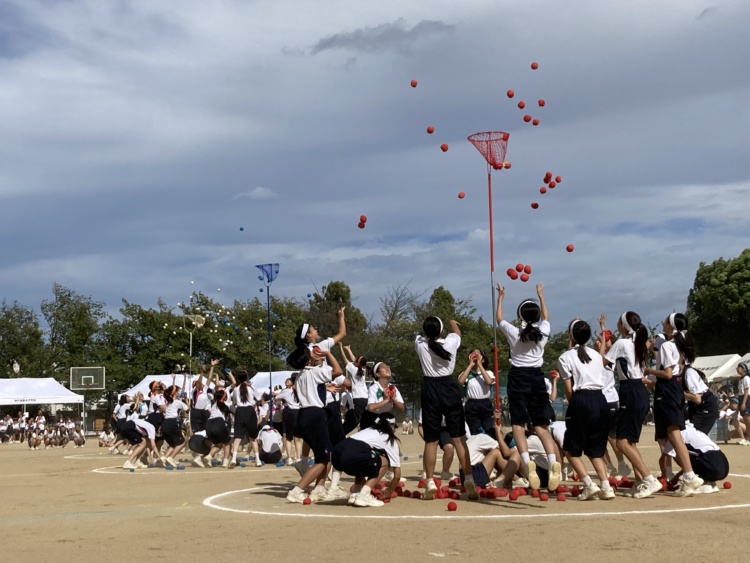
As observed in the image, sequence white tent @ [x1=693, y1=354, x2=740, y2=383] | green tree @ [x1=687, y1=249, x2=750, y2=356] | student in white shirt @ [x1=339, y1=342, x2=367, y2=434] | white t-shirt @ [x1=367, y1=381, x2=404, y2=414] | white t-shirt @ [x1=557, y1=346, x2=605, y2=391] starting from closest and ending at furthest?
white t-shirt @ [x1=557, y1=346, x2=605, y2=391]
white t-shirt @ [x1=367, y1=381, x2=404, y2=414]
student in white shirt @ [x1=339, y1=342, x2=367, y2=434]
white tent @ [x1=693, y1=354, x2=740, y2=383]
green tree @ [x1=687, y1=249, x2=750, y2=356]

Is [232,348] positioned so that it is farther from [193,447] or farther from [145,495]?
[145,495]

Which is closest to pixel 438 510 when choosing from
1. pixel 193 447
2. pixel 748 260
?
pixel 193 447

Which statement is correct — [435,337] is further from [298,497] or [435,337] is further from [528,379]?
[298,497]

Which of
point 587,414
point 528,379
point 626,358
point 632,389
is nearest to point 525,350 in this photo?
point 528,379

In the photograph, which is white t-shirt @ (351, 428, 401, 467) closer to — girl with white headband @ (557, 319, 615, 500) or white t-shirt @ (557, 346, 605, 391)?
girl with white headband @ (557, 319, 615, 500)

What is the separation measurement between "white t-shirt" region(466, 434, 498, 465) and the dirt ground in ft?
3.82

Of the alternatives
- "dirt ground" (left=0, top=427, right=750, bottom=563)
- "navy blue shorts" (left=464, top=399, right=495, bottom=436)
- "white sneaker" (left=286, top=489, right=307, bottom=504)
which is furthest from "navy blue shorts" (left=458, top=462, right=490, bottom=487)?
"white sneaker" (left=286, top=489, right=307, bottom=504)

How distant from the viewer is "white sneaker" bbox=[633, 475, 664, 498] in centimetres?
1095

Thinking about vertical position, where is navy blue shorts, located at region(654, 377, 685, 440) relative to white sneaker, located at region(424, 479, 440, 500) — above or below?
above

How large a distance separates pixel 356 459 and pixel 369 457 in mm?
167

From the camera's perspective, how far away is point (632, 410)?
11.2 meters

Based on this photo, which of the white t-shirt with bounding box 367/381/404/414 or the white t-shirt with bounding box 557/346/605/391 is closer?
the white t-shirt with bounding box 557/346/605/391

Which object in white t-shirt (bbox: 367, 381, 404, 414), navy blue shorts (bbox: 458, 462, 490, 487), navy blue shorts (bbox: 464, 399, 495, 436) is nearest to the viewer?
white t-shirt (bbox: 367, 381, 404, 414)

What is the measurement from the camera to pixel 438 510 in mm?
10430
